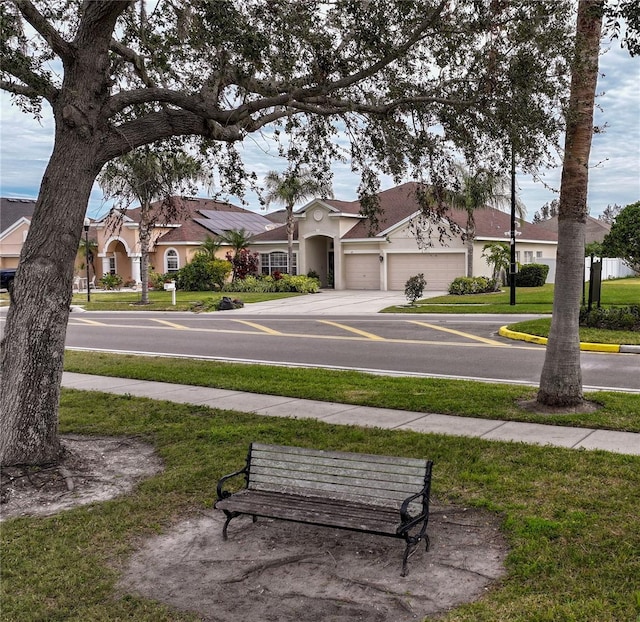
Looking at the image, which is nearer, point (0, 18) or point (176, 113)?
point (0, 18)

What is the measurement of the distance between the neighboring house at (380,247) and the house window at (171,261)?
521cm

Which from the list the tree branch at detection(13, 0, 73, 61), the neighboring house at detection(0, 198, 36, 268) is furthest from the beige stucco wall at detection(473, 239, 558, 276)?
the tree branch at detection(13, 0, 73, 61)

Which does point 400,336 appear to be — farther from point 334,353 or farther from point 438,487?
point 438,487

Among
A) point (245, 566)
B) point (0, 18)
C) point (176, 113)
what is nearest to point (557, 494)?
point (245, 566)

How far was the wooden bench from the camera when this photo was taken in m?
5.22

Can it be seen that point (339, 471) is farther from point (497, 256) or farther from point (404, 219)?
point (404, 219)

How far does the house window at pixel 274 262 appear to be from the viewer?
145ft

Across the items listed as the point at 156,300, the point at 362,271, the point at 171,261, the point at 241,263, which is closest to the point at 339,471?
the point at 156,300

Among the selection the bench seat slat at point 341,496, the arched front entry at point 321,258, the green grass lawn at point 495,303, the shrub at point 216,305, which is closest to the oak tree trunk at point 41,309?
the bench seat slat at point 341,496

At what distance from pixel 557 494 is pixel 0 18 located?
718 centimetres

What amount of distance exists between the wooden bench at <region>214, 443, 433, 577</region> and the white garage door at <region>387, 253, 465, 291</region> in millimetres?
32210

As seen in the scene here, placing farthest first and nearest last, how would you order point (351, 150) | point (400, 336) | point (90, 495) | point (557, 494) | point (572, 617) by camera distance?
1. point (400, 336)
2. point (351, 150)
3. point (90, 495)
4. point (557, 494)
5. point (572, 617)

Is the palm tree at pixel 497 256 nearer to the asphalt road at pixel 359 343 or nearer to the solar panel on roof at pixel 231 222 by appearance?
the asphalt road at pixel 359 343

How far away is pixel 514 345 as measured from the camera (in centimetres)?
1681
